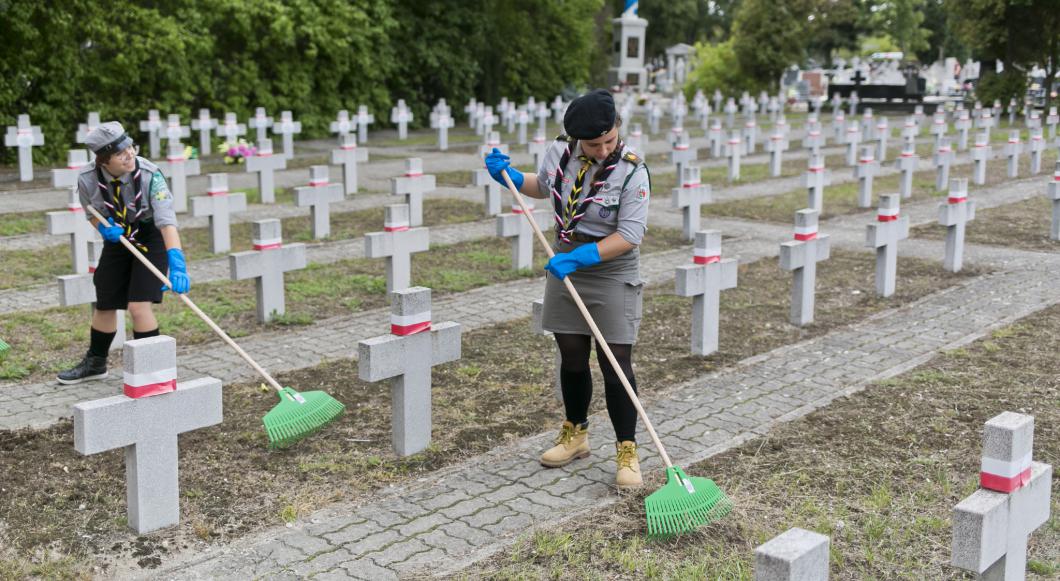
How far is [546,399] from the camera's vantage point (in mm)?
7074

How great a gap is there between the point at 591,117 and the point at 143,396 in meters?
2.27

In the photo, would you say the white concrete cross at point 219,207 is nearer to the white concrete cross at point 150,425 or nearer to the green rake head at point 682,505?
the white concrete cross at point 150,425

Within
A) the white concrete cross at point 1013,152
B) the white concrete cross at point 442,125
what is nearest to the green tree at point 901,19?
the white concrete cross at point 442,125

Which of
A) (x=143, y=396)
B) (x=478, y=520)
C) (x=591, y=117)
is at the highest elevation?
(x=591, y=117)

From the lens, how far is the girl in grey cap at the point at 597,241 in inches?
207

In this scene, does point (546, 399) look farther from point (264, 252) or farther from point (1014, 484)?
point (1014, 484)

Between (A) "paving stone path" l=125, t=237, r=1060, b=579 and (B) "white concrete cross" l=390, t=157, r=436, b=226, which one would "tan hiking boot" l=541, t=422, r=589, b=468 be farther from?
(B) "white concrete cross" l=390, t=157, r=436, b=226

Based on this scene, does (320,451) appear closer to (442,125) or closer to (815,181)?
(815,181)

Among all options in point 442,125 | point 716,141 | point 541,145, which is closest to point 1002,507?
point 541,145

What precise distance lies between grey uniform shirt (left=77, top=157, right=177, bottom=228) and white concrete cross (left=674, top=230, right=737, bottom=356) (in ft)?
10.9

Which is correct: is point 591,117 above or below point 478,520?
above

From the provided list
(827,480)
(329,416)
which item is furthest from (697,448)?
(329,416)

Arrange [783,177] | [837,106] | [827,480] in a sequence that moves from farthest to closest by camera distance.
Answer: [837,106] < [783,177] < [827,480]

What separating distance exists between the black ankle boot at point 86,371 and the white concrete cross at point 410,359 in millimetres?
2334
